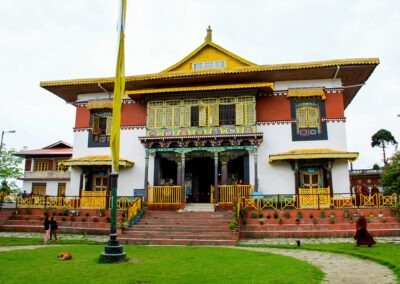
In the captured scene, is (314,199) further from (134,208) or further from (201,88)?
(134,208)

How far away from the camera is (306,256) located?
11.3 m

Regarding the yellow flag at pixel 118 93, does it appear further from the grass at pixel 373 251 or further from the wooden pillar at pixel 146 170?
the wooden pillar at pixel 146 170

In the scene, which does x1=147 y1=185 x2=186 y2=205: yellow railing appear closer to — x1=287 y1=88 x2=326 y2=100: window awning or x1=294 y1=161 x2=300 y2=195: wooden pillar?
x1=294 y1=161 x2=300 y2=195: wooden pillar

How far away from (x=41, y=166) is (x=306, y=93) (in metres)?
33.4

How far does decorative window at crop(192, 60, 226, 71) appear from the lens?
957 inches

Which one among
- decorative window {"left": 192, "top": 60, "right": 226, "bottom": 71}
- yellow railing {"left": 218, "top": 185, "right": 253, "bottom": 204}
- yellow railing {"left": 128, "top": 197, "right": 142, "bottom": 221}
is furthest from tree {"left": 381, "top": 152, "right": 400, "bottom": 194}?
yellow railing {"left": 128, "top": 197, "right": 142, "bottom": 221}

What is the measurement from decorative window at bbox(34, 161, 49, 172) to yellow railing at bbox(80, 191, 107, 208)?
24.0 m

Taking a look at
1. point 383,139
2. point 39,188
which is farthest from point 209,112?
point 383,139

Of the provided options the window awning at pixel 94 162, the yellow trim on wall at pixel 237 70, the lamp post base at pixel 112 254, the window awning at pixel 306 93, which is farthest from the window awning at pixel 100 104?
the lamp post base at pixel 112 254

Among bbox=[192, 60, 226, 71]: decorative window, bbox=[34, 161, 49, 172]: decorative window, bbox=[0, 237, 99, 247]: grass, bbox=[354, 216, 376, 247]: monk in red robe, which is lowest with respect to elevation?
bbox=[0, 237, 99, 247]: grass

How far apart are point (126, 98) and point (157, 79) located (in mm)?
2818

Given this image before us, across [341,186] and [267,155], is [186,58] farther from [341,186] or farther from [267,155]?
[341,186]

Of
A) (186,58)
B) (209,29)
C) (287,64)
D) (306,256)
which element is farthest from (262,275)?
(209,29)

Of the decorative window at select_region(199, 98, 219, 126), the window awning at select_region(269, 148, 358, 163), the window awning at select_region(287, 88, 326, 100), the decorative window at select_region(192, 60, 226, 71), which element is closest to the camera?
the window awning at select_region(269, 148, 358, 163)
